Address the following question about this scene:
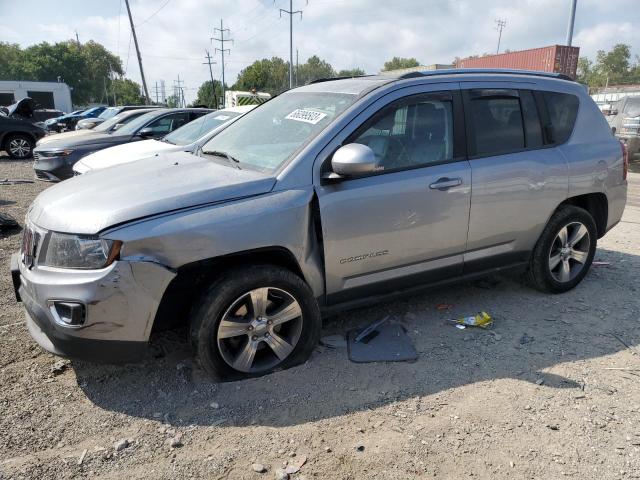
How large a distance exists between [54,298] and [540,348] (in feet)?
10.3

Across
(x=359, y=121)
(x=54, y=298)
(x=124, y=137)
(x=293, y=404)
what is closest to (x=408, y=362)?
(x=293, y=404)

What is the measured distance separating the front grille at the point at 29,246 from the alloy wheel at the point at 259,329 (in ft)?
3.69

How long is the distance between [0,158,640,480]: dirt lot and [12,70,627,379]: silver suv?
0.34 m

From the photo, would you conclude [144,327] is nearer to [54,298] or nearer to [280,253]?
[54,298]

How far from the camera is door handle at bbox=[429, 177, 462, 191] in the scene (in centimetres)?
344

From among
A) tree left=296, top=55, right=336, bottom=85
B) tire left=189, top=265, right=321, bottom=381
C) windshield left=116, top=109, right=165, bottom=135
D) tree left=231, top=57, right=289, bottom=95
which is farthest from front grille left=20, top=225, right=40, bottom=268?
tree left=296, top=55, right=336, bottom=85

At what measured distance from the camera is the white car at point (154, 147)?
265 inches

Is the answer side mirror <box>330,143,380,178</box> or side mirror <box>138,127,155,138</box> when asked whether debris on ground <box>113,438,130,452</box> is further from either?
side mirror <box>138,127,155,138</box>

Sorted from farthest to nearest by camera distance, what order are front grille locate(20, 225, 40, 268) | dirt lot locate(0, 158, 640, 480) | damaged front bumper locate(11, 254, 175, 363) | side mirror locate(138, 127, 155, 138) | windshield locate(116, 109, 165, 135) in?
windshield locate(116, 109, 165, 135)
side mirror locate(138, 127, 155, 138)
front grille locate(20, 225, 40, 268)
damaged front bumper locate(11, 254, 175, 363)
dirt lot locate(0, 158, 640, 480)

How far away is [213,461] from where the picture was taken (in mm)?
2432

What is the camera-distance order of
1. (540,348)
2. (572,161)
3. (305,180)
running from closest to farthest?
(305,180)
(540,348)
(572,161)

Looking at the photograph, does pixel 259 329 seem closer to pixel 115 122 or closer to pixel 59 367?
pixel 59 367

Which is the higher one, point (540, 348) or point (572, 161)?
point (572, 161)

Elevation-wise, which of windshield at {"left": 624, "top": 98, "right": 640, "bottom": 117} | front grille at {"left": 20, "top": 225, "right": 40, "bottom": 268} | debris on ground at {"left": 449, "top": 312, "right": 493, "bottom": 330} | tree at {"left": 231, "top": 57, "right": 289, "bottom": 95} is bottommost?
debris on ground at {"left": 449, "top": 312, "right": 493, "bottom": 330}
